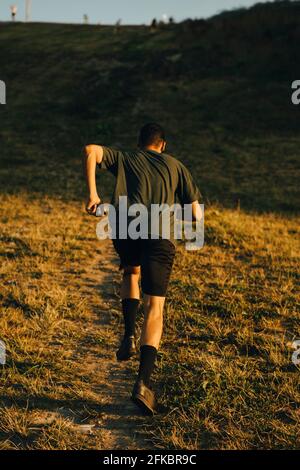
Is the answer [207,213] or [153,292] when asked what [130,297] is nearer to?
Answer: [153,292]

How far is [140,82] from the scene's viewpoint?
2772cm

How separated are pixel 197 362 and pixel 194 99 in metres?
22.2

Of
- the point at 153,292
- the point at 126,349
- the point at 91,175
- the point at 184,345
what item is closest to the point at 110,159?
the point at 91,175

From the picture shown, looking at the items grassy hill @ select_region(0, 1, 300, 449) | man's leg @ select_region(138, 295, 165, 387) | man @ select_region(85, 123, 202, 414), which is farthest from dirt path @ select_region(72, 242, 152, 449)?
man's leg @ select_region(138, 295, 165, 387)

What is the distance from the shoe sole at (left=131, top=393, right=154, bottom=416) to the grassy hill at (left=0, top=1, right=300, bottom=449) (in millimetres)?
181

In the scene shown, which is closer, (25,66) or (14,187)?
(14,187)

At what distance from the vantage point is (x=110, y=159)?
170 inches

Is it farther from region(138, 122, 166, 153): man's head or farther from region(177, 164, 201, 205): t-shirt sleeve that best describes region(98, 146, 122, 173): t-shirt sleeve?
region(177, 164, 201, 205): t-shirt sleeve

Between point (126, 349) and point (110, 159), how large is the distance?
1.95 meters

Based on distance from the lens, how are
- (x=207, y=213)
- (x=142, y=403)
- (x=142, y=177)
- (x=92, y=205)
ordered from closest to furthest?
(x=142, y=403)
(x=92, y=205)
(x=142, y=177)
(x=207, y=213)

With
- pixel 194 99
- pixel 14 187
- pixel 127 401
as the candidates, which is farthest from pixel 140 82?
pixel 127 401

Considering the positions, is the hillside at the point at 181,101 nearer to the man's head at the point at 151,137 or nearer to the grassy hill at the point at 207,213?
the grassy hill at the point at 207,213

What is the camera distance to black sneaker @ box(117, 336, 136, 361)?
15.9 feet
